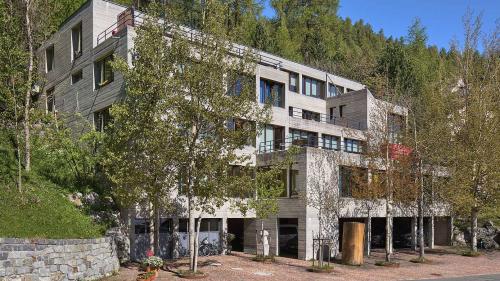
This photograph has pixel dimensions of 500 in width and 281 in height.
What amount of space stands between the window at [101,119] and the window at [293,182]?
11.3 meters

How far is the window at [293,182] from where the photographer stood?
30195mm

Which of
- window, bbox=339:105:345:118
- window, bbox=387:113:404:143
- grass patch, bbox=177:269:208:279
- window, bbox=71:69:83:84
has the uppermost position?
window, bbox=71:69:83:84

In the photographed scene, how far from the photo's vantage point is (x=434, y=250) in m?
37.3

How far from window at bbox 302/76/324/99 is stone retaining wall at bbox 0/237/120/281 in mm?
28788

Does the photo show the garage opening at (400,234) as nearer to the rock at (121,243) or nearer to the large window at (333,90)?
the large window at (333,90)

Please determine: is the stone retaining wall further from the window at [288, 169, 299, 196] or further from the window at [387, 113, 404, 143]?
the window at [387, 113, 404, 143]

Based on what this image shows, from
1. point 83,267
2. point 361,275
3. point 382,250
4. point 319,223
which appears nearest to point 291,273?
point 361,275

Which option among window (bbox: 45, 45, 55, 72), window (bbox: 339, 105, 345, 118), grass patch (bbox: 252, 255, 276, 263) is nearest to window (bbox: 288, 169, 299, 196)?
grass patch (bbox: 252, 255, 276, 263)

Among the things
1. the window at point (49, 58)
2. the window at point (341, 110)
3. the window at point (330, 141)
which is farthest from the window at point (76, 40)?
the window at point (341, 110)

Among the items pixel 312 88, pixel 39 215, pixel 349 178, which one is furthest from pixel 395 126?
pixel 39 215

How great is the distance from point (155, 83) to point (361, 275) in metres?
13.0

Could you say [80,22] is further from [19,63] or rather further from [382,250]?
[382,250]

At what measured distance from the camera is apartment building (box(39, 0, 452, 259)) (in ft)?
92.7

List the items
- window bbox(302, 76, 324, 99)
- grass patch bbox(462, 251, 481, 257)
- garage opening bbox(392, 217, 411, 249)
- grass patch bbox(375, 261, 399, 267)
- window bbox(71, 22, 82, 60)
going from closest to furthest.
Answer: grass patch bbox(375, 261, 399, 267) → grass patch bbox(462, 251, 481, 257) → window bbox(71, 22, 82, 60) → garage opening bbox(392, 217, 411, 249) → window bbox(302, 76, 324, 99)
